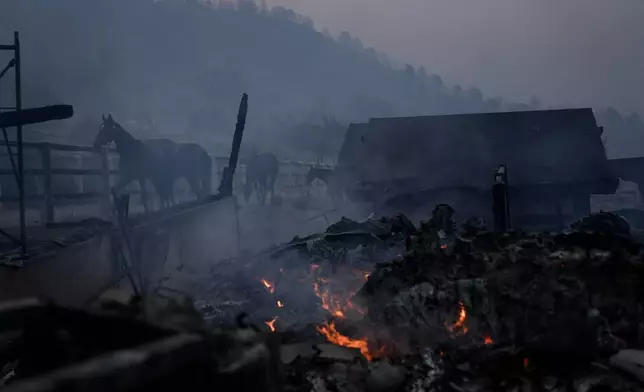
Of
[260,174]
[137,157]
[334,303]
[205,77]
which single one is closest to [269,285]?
[334,303]

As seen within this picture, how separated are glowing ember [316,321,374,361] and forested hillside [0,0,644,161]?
2529 cm

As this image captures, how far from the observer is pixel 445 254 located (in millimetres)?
5875

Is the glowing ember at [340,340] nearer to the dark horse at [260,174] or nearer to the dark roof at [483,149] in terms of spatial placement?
the dark roof at [483,149]

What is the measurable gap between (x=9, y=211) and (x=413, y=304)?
1527 centimetres

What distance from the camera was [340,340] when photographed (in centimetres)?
525

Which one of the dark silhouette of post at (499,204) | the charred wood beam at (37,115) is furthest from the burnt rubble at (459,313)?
the charred wood beam at (37,115)

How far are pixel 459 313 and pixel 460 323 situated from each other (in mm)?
94

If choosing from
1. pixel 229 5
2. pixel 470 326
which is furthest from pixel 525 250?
pixel 229 5

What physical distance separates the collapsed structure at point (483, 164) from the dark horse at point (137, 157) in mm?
5358

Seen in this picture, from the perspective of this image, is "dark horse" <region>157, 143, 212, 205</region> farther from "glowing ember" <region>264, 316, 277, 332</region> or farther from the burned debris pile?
"glowing ember" <region>264, 316, 277, 332</region>

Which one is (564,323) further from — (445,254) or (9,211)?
(9,211)

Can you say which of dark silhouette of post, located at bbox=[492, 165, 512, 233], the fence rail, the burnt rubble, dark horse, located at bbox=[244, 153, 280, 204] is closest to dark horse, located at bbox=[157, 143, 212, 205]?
the fence rail

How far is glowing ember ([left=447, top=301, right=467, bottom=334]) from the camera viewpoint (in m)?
4.94

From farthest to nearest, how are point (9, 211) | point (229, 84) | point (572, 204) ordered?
point (229, 84) → point (9, 211) → point (572, 204)
